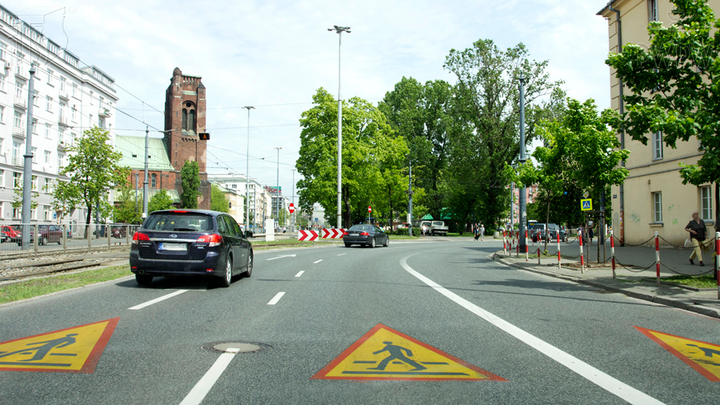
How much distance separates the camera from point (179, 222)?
36.2ft

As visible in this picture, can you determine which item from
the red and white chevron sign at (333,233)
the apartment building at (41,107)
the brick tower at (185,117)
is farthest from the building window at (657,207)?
the brick tower at (185,117)

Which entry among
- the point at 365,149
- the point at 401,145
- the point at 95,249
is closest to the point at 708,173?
the point at 95,249

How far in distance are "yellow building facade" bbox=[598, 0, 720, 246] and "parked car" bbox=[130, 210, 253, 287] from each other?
18560 mm

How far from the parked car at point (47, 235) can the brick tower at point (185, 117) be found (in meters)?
65.3

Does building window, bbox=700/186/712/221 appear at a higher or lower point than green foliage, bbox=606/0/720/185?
lower

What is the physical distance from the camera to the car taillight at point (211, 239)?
10.7 meters

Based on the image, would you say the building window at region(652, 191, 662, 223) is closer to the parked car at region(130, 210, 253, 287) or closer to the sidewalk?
the sidewalk

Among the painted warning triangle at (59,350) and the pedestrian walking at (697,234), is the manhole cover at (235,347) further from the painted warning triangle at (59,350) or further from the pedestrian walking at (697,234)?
the pedestrian walking at (697,234)

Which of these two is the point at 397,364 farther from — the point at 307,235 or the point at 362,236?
the point at 307,235

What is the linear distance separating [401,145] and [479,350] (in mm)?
46811

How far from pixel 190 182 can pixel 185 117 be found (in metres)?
10.6

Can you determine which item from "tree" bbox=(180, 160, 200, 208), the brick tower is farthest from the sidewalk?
the brick tower

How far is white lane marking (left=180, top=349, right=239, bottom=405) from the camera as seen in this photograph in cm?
400

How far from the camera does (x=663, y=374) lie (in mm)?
4840
